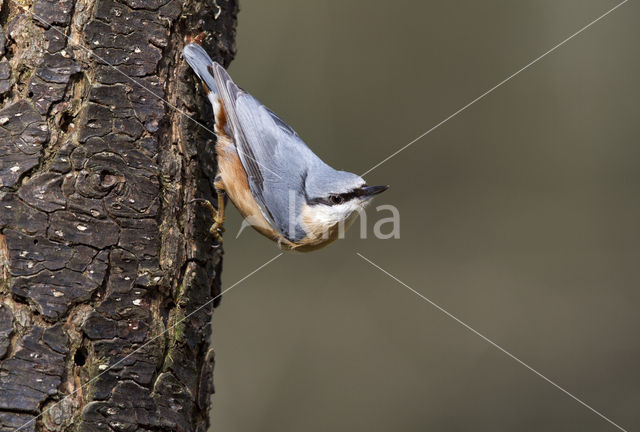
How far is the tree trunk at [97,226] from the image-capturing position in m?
1.91

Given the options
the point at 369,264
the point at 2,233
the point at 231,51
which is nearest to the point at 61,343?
the point at 2,233

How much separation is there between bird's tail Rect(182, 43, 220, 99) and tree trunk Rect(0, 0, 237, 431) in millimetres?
Answer: 59

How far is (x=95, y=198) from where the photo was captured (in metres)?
2.01

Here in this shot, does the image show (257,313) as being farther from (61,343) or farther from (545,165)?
(61,343)

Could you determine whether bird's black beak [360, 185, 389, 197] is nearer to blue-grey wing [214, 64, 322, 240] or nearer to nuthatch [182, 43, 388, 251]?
nuthatch [182, 43, 388, 251]

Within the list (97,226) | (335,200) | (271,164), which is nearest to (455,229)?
(335,200)

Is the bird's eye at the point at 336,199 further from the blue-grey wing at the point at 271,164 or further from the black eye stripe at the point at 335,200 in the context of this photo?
the blue-grey wing at the point at 271,164

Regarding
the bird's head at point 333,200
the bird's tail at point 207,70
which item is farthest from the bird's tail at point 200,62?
the bird's head at point 333,200

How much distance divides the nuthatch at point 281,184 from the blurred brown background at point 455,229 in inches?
80.7

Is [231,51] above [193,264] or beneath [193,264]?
above

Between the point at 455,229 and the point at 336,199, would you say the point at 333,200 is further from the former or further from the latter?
the point at 455,229

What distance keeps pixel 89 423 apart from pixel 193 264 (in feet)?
1.84

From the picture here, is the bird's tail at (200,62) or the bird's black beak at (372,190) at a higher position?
the bird's tail at (200,62)

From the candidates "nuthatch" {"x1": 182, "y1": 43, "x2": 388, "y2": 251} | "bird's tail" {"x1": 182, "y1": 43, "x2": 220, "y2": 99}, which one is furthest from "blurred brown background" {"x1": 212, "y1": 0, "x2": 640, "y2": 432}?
"bird's tail" {"x1": 182, "y1": 43, "x2": 220, "y2": 99}
